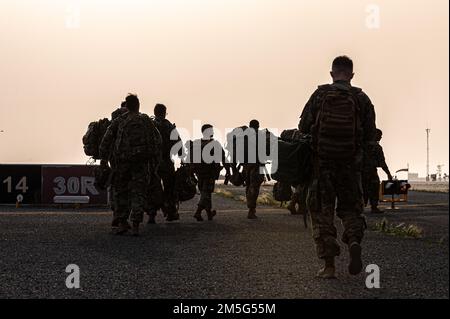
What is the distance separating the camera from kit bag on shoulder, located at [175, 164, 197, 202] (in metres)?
13.5

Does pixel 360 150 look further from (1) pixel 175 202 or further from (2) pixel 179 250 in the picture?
(1) pixel 175 202

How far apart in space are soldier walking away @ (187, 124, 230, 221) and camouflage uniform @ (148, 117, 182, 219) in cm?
54

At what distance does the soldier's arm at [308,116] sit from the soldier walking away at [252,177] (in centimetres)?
815

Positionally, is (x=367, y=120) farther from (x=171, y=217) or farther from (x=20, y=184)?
(x=20, y=184)

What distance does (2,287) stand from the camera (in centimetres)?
619

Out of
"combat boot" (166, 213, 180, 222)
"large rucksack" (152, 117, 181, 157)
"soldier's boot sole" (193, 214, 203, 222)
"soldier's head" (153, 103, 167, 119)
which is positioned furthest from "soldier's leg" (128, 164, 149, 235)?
"soldier's boot sole" (193, 214, 203, 222)

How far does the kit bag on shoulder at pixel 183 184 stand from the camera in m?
13.5

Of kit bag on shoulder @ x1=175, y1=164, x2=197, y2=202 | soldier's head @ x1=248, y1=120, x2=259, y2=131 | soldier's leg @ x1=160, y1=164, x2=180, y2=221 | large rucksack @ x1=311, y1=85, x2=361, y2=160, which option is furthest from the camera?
soldier's head @ x1=248, y1=120, x2=259, y2=131

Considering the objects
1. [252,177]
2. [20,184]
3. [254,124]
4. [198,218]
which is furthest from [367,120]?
[20,184]

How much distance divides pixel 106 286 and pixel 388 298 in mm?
2499

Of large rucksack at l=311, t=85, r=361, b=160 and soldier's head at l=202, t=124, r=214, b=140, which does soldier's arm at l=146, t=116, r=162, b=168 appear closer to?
soldier's head at l=202, t=124, r=214, b=140

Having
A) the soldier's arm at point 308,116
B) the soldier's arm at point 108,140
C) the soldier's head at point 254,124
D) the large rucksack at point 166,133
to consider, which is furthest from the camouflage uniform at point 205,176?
the soldier's arm at point 308,116

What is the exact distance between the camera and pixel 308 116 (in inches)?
259
